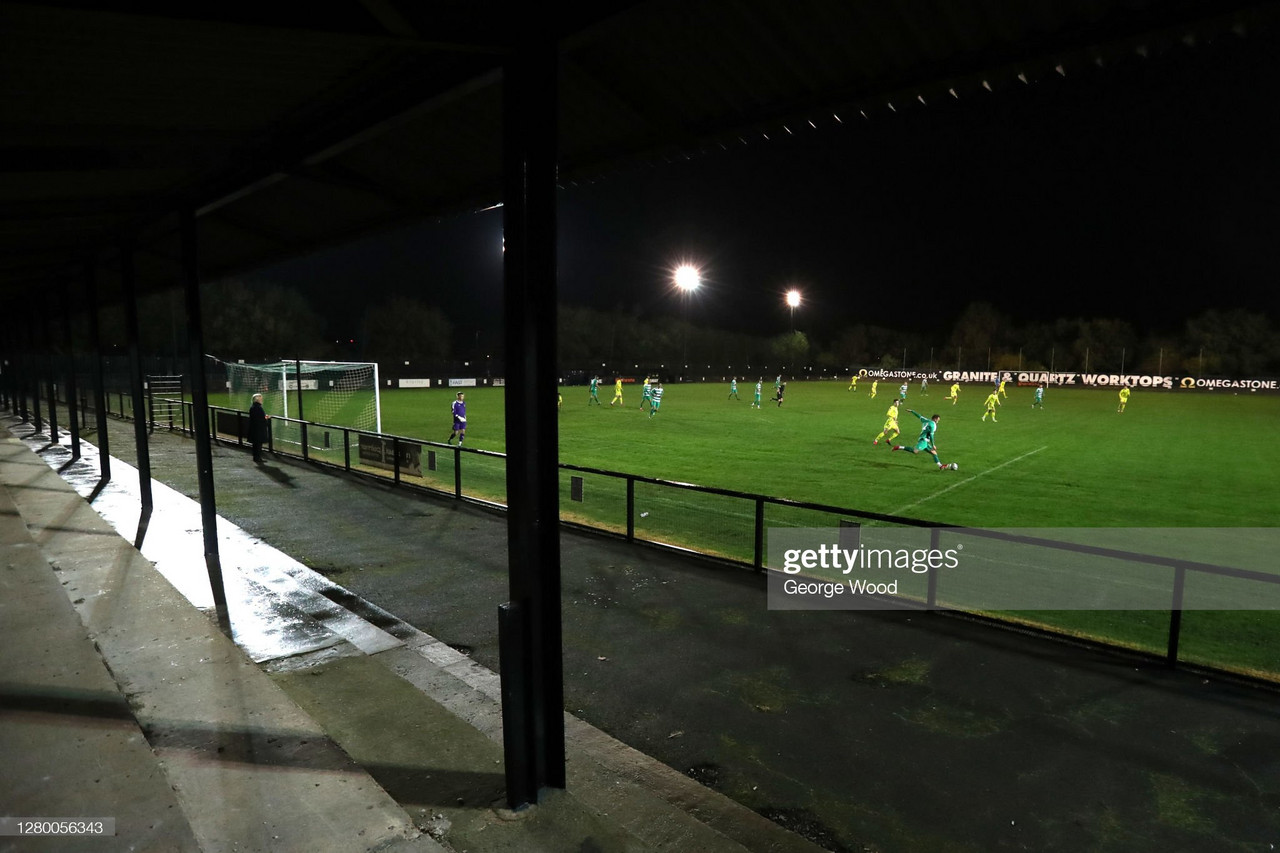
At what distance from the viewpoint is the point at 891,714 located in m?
5.32

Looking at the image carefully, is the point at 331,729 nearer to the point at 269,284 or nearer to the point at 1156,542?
the point at 1156,542

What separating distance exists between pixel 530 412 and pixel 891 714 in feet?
12.1

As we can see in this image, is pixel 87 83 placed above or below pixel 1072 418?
above

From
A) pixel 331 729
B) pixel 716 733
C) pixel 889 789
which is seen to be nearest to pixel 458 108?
pixel 331 729

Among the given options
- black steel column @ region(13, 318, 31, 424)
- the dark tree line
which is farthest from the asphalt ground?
Answer: the dark tree line

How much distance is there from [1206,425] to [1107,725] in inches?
1369

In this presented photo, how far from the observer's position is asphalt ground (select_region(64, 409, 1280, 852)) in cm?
416

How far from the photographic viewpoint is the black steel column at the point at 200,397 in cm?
750

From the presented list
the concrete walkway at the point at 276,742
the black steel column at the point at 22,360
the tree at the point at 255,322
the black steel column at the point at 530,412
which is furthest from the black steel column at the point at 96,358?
the tree at the point at 255,322

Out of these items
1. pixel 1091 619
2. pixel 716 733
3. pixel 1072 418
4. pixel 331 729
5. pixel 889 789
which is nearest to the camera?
pixel 889 789

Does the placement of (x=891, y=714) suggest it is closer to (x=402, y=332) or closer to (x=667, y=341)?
(x=402, y=332)

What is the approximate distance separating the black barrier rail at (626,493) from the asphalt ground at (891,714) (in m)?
0.67

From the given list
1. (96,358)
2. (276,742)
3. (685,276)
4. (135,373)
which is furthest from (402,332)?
(276,742)

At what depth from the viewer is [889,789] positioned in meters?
4.41
